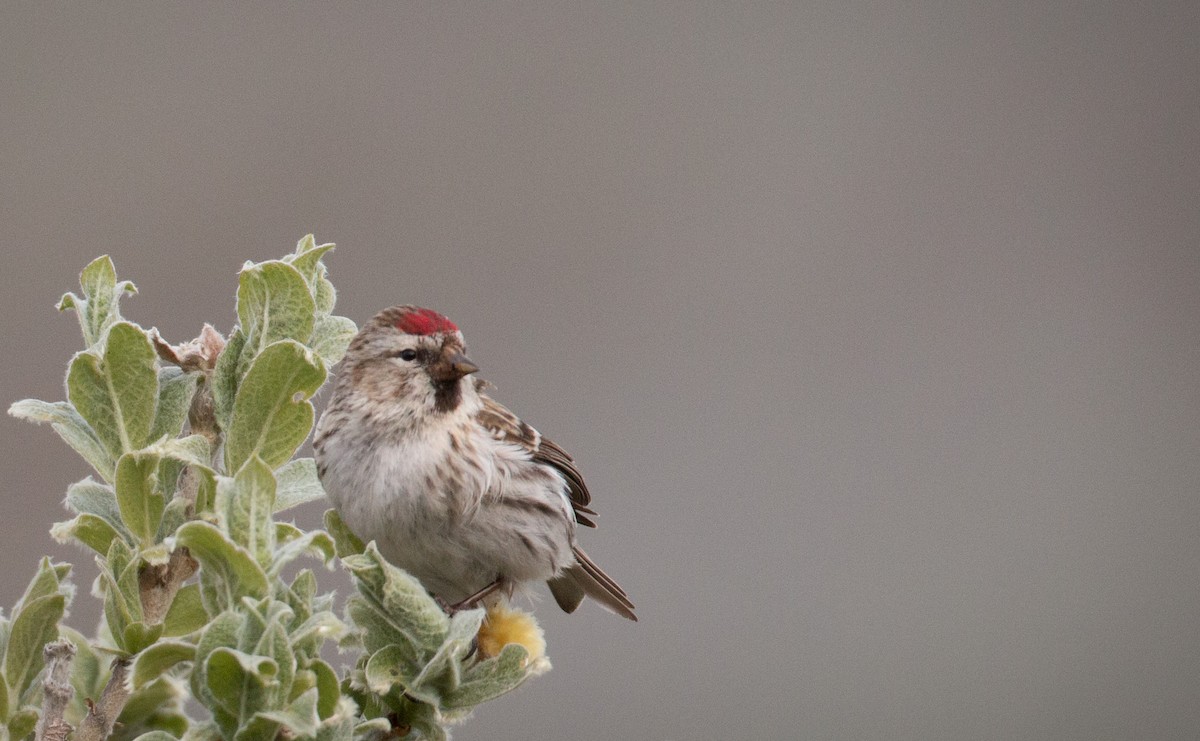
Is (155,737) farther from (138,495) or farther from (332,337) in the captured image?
(332,337)

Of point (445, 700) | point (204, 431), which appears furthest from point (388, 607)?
point (204, 431)

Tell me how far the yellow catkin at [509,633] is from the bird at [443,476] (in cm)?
41

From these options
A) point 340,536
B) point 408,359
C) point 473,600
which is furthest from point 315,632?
point 408,359

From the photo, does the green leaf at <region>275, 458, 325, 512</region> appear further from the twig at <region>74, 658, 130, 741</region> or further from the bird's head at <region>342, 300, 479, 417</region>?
the bird's head at <region>342, 300, 479, 417</region>

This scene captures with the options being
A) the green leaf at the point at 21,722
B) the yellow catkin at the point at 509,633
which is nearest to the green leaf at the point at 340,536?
the yellow catkin at the point at 509,633

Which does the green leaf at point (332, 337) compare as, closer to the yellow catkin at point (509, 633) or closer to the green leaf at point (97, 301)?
the green leaf at point (97, 301)

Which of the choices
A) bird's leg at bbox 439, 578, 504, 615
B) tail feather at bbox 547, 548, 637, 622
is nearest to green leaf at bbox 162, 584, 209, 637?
bird's leg at bbox 439, 578, 504, 615

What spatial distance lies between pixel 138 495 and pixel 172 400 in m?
0.08

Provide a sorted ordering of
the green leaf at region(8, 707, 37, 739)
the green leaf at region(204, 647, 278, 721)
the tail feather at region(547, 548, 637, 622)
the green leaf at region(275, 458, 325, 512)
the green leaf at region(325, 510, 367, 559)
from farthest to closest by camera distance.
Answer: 1. the tail feather at region(547, 548, 637, 622)
2. the green leaf at region(325, 510, 367, 559)
3. the green leaf at region(275, 458, 325, 512)
4. the green leaf at region(8, 707, 37, 739)
5. the green leaf at region(204, 647, 278, 721)

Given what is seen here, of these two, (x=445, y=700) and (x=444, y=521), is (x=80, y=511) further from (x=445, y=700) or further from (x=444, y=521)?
(x=444, y=521)

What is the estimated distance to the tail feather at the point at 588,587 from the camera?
174 centimetres

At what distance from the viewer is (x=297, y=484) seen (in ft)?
2.63

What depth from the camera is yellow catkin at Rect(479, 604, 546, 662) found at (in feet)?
2.93

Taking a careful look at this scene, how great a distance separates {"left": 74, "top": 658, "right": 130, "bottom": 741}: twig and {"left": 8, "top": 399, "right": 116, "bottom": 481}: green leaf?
0.37 feet
